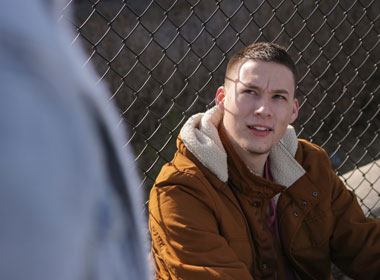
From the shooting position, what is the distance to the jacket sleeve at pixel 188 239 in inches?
79.1

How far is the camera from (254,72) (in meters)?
2.41

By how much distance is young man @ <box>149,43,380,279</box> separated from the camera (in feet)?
7.01

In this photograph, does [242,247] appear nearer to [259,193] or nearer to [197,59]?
[259,193]

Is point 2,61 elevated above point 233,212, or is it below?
above

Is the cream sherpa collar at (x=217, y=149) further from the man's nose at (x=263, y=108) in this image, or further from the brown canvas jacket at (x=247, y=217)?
the man's nose at (x=263, y=108)

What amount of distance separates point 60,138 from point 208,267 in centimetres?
173

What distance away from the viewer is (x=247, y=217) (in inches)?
91.0

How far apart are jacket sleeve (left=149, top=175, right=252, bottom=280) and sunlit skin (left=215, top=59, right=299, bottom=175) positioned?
0.37 m

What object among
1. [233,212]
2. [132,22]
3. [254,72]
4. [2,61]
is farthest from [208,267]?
[132,22]

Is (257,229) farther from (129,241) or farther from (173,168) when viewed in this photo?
(129,241)

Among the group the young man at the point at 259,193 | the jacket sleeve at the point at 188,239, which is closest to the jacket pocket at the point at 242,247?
the young man at the point at 259,193

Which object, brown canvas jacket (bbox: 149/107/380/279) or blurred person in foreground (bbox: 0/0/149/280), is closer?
blurred person in foreground (bbox: 0/0/149/280)

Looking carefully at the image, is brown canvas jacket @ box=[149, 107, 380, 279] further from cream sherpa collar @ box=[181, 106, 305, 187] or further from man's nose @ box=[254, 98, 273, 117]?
man's nose @ box=[254, 98, 273, 117]

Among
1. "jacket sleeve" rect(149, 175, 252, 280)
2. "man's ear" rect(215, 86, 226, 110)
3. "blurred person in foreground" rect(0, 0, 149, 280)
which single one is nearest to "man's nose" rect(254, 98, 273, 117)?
"man's ear" rect(215, 86, 226, 110)
